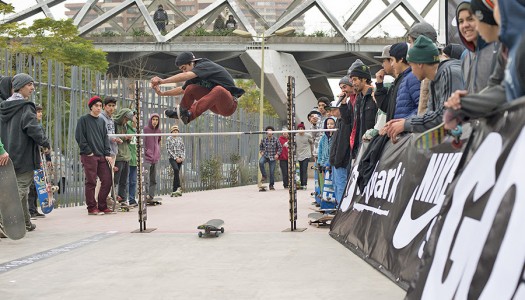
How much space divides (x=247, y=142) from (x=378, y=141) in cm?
2369

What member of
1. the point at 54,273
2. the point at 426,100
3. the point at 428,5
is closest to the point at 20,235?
the point at 54,273

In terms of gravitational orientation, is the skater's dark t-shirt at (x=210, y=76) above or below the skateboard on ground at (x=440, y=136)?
above

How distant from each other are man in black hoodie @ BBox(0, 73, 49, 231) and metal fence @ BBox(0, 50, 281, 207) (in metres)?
1.61

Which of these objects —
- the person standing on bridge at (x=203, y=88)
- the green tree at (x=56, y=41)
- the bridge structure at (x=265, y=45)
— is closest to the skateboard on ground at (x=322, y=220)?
the person standing on bridge at (x=203, y=88)

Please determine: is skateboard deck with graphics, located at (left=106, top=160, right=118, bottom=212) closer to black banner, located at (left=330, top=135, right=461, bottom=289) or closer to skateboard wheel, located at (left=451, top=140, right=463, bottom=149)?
black banner, located at (left=330, top=135, right=461, bottom=289)

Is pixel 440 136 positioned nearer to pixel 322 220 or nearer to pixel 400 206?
pixel 400 206

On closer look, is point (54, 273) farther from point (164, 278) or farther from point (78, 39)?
point (78, 39)

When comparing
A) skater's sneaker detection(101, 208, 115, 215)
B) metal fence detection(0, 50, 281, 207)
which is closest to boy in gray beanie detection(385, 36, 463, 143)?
metal fence detection(0, 50, 281, 207)

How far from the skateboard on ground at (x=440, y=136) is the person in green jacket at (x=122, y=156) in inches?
375

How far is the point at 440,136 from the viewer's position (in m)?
4.54

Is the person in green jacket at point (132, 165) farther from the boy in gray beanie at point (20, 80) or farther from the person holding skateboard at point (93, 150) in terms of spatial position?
the boy in gray beanie at point (20, 80)

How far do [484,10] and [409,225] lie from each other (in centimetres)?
209

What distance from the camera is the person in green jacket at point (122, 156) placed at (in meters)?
14.0

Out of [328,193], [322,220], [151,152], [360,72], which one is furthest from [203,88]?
[151,152]
